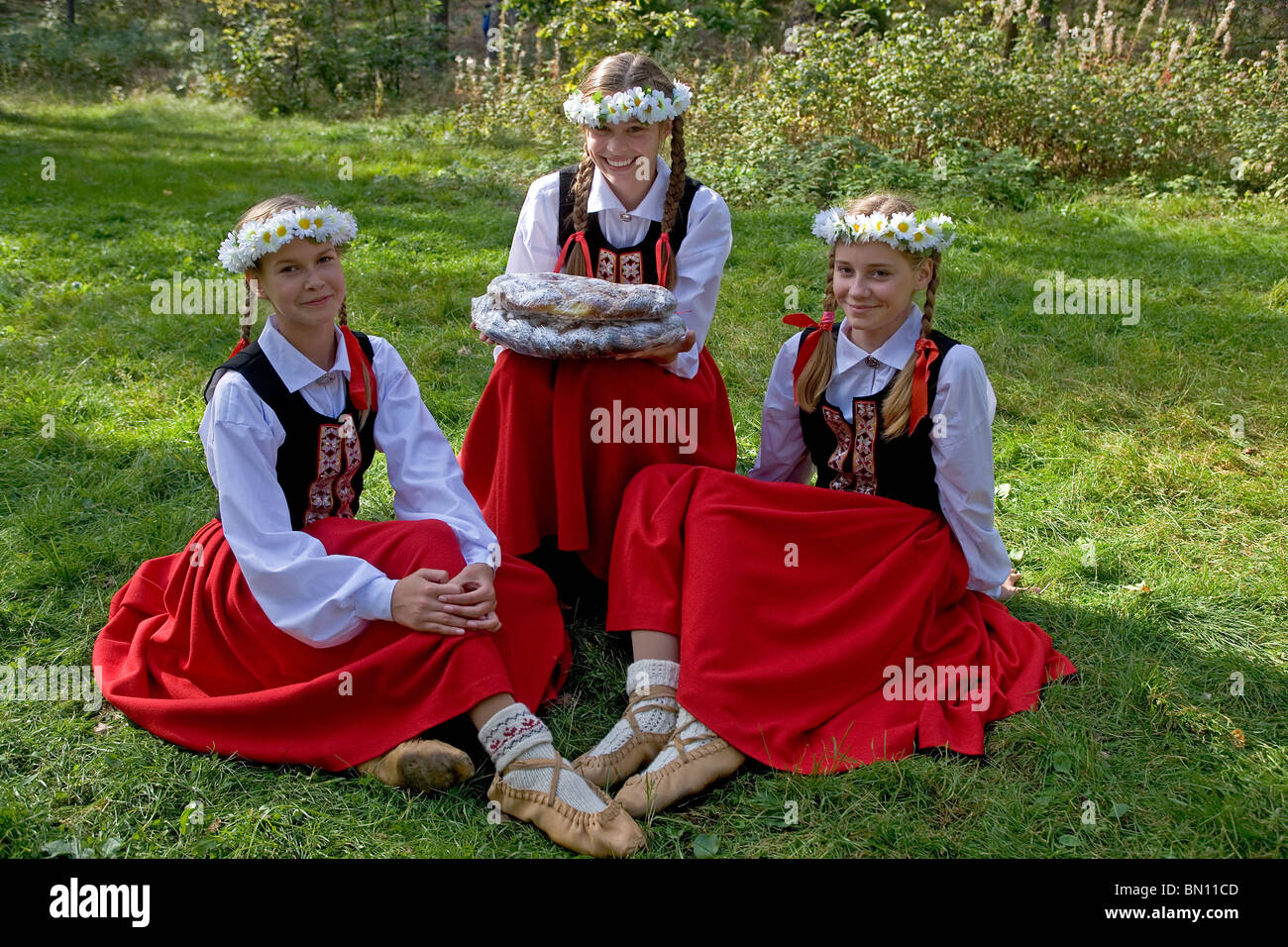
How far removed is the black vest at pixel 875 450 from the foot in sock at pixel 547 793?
122 centimetres

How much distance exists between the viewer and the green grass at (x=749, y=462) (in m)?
2.47

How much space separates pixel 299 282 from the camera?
2748mm

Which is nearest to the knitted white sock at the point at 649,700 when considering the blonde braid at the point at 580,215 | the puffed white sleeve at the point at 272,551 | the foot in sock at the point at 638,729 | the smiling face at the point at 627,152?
the foot in sock at the point at 638,729

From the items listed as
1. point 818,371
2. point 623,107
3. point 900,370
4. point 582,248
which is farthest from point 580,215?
point 900,370

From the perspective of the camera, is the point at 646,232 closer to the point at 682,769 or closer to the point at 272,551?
the point at 272,551

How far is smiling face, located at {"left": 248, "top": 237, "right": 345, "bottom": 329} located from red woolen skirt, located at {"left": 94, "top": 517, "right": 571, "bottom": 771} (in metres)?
0.56

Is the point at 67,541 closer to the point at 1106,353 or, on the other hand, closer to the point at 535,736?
the point at 535,736

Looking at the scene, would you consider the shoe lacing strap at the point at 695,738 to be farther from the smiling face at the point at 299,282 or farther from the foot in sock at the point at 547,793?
the smiling face at the point at 299,282

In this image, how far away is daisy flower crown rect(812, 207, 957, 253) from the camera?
2896mm

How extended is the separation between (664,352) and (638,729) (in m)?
1.10

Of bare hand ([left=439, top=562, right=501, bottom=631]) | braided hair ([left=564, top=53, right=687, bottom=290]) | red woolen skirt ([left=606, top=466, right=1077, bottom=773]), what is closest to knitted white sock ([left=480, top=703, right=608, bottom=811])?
bare hand ([left=439, top=562, right=501, bottom=631])

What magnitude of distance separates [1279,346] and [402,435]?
15.5 ft

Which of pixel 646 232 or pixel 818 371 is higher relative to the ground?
pixel 646 232

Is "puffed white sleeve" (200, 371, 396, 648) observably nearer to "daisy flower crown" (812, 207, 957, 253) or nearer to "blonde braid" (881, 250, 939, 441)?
"blonde braid" (881, 250, 939, 441)
